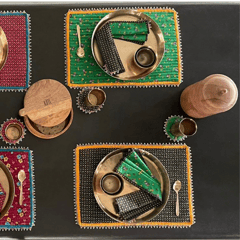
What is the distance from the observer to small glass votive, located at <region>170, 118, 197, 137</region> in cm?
104

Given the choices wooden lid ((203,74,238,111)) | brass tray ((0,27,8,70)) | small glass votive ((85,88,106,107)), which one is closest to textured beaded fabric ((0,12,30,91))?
brass tray ((0,27,8,70))

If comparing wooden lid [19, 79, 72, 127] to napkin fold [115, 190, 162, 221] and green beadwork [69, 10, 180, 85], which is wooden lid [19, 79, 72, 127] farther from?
napkin fold [115, 190, 162, 221]

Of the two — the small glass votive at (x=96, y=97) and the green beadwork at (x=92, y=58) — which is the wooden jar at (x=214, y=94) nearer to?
the green beadwork at (x=92, y=58)

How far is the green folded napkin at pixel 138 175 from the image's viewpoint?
39.8 inches

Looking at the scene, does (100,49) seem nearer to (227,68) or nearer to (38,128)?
(38,128)

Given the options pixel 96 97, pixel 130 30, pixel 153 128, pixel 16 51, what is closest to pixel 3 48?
pixel 16 51

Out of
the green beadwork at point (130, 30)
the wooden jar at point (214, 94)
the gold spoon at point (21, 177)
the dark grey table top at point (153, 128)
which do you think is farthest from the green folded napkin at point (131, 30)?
the gold spoon at point (21, 177)

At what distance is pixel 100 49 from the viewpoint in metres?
1.07

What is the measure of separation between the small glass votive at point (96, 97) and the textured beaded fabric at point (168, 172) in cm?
19

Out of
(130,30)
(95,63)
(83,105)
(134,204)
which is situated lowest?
(134,204)

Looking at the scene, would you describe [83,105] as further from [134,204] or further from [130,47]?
[134,204]

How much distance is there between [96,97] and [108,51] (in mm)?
202

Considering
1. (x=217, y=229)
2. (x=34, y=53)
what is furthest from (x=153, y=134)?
(x=34, y=53)

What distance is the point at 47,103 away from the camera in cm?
101
